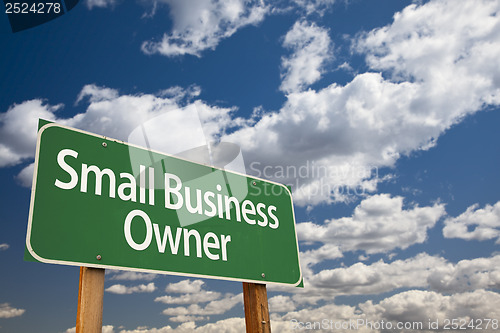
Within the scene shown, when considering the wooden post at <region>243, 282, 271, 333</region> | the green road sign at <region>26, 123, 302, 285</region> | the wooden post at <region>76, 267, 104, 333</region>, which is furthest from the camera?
the wooden post at <region>243, 282, 271, 333</region>

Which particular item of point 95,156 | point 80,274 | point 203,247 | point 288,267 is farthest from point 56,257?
point 288,267

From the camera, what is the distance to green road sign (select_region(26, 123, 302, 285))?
3.00 m

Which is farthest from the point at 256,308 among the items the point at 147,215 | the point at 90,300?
the point at 90,300

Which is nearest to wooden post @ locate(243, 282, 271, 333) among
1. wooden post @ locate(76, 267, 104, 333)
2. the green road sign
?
the green road sign

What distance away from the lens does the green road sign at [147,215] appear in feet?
9.85

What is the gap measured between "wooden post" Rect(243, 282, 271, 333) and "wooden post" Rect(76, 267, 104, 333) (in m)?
1.56

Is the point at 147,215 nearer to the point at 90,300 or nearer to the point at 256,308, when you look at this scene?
the point at 90,300

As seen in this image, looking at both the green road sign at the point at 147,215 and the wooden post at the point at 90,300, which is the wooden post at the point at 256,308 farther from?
the wooden post at the point at 90,300

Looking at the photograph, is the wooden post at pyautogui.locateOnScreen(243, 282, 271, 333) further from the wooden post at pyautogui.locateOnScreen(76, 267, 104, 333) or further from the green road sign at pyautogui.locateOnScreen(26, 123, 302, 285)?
the wooden post at pyautogui.locateOnScreen(76, 267, 104, 333)

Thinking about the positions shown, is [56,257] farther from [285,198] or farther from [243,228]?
[285,198]

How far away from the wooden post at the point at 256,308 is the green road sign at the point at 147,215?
139 mm

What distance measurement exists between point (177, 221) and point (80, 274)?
0.93m

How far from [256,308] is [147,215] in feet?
4.88

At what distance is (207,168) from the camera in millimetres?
4223
